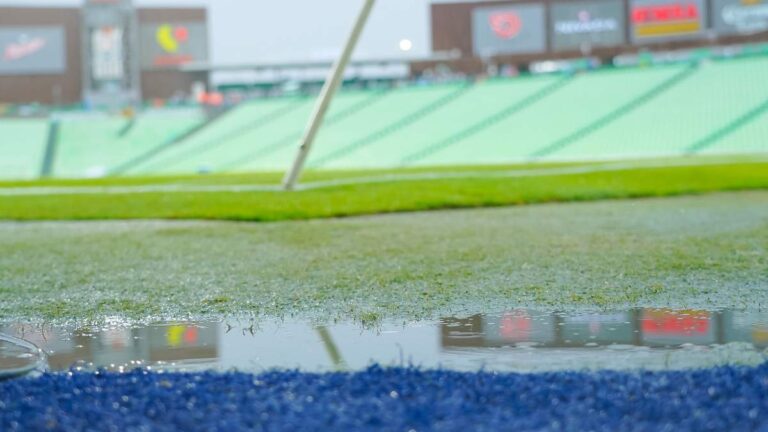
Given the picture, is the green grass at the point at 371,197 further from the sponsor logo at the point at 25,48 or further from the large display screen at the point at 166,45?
the sponsor logo at the point at 25,48

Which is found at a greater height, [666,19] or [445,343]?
[666,19]

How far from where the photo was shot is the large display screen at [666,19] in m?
31.6

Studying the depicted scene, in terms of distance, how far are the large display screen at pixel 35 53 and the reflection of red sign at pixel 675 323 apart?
130ft

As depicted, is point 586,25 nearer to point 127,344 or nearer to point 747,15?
point 747,15

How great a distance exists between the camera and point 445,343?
8.52 ft

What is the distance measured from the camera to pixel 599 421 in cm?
176

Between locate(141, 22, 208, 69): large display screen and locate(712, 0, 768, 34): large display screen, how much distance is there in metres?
20.3

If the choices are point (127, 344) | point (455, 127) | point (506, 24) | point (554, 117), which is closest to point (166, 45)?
point (506, 24)

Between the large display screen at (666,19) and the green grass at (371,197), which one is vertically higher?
the large display screen at (666,19)

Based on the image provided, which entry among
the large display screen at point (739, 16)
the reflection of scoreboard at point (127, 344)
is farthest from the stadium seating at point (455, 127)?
the reflection of scoreboard at point (127, 344)

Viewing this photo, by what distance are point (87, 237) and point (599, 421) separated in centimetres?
483

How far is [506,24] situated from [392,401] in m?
33.8

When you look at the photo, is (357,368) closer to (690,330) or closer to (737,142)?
(690,330)

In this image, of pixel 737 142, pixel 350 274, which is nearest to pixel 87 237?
pixel 350 274
